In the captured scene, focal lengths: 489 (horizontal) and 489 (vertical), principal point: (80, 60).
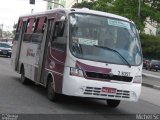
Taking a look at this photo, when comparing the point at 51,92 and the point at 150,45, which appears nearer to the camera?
the point at 51,92

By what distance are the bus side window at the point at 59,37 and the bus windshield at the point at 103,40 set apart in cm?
34

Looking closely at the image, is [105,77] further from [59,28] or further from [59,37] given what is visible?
[59,28]

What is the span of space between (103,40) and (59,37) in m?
1.26

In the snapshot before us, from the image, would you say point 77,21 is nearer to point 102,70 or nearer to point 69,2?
point 102,70

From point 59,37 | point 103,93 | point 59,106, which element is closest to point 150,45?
point 59,37

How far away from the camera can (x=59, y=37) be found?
13258 mm

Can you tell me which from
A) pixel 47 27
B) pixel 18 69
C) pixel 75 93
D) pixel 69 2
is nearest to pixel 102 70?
pixel 75 93

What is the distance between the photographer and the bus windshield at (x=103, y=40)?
1250cm

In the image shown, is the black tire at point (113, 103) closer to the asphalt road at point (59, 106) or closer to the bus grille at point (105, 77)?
the asphalt road at point (59, 106)

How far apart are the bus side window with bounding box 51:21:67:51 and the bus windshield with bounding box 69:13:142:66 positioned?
34 centimetres

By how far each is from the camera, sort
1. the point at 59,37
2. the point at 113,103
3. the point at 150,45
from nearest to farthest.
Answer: the point at 59,37 → the point at 113,103 → the point at 150,45

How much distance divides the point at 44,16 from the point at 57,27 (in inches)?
76.3

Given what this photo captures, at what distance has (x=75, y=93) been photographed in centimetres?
1212

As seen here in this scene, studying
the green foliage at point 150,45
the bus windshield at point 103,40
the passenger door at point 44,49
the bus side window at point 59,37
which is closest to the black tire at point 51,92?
the passenger door at point 44,49
